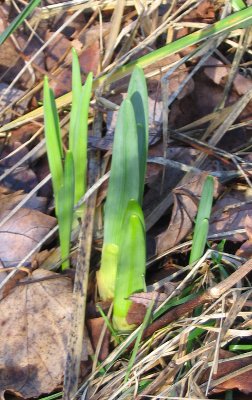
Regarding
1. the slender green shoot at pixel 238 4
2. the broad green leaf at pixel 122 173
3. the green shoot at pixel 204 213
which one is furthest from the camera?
the slender green shoot at pixel 238 4

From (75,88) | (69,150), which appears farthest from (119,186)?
(75,88)

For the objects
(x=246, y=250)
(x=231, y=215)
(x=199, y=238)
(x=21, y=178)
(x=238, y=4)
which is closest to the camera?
(x=199, y=238)

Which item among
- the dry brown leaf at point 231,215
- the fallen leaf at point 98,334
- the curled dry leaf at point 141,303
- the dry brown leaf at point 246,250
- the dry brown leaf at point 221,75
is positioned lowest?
the fallen leaf at point 98,334

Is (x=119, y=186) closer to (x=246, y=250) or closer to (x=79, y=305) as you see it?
(x=79, y=305)

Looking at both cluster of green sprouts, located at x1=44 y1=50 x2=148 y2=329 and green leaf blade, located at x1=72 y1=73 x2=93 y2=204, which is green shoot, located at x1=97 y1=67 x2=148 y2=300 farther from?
green leaf blade, located at x1=72 y1=73 x2=93 y2=204

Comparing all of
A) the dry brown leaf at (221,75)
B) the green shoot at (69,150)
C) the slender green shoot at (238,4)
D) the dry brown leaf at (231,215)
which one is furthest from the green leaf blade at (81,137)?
the slender green shoot at (238,4)

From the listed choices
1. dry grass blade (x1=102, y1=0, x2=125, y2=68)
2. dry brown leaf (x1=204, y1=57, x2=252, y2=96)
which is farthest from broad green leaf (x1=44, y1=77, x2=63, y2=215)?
dry brown leaf (x1=204, y1=57, x2=252, y2=96)

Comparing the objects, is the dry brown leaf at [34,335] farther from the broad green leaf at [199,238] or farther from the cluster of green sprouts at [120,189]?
the broad green leaf at [199,238]
